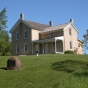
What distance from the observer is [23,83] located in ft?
40.8

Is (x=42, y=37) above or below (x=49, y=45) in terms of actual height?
above

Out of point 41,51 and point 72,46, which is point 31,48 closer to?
point 41,51

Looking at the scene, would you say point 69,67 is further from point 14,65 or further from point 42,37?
point 42,37

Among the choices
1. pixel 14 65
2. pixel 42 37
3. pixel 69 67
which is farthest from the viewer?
pixel 42 37

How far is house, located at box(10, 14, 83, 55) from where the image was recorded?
4007 cm

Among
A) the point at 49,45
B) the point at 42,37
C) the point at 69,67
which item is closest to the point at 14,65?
the point at 69,67

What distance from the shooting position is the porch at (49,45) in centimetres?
3903

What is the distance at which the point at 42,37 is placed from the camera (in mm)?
44031

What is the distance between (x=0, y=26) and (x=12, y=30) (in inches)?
375

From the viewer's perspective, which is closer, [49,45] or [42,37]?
[49,45]

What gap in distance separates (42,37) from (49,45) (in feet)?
12.4

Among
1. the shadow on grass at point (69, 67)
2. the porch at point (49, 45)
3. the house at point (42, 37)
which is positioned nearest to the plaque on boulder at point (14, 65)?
the shadow on grass at point (69, 67)

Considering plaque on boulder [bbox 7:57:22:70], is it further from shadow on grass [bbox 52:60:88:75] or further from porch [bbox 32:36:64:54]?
porch [bbox 32:36:64:54]

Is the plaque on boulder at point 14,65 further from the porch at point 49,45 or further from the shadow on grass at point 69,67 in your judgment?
the porch at point 49,45
